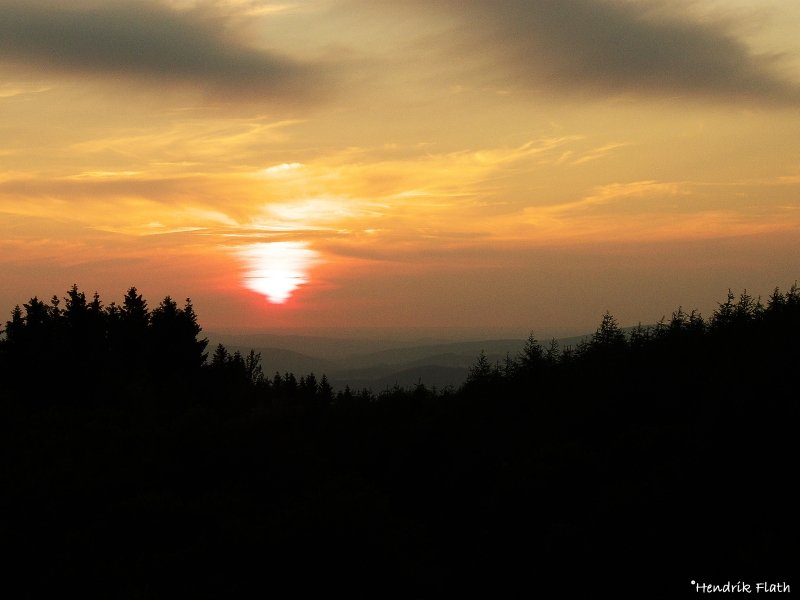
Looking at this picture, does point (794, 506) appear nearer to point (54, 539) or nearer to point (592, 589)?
point (592, 589)

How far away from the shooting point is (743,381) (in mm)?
19219

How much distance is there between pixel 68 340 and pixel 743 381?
47087 mm

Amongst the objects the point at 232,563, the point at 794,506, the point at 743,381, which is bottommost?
the point at 232,563

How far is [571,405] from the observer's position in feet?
72.2

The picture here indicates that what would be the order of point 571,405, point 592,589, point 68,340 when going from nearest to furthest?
point 592,589 → point 571,405 → point 68,340

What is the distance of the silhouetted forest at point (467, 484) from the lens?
565 inches

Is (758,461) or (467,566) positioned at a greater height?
(758,461)

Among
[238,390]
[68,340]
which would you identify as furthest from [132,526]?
[68,340]

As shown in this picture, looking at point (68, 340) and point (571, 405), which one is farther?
point (68, 340)

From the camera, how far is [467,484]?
61.9ft

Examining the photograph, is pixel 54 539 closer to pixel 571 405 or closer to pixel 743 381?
pixel 571 405

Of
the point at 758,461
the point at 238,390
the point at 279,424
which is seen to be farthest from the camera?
the point at 238,390

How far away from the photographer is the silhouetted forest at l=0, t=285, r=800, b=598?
1436 centimetres

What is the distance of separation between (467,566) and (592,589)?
2868 millimetres
